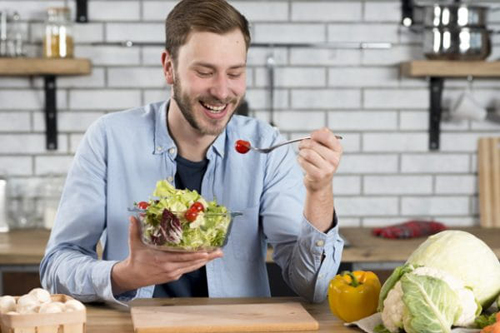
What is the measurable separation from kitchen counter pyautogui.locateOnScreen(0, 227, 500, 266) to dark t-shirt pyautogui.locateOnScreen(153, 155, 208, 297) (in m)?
0.89

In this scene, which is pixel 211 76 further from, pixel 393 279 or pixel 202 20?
pixel 393 279

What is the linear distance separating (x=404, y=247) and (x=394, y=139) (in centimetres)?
75

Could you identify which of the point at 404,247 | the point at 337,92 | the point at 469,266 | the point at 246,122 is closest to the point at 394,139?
the point at 337,92

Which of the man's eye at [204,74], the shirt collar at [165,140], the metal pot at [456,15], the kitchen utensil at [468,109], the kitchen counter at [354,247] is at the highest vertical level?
the metal pot at [456,15]

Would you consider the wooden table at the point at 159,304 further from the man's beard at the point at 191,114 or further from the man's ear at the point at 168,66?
the man's ear at the point at 168,66

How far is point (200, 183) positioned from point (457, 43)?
6.08 feet

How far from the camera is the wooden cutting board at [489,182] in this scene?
4.28 metres

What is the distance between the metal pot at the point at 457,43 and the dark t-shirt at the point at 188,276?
1.77 metres

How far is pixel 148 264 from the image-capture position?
2162 millimetres

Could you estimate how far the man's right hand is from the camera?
6.82 ft

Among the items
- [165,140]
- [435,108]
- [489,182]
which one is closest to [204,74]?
[165,140]

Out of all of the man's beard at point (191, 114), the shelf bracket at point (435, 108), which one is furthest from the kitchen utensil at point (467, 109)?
the man's beard at point (191, 114)

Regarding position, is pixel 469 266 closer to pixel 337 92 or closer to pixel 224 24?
pixel 224 24

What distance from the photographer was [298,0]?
4.21 metres
